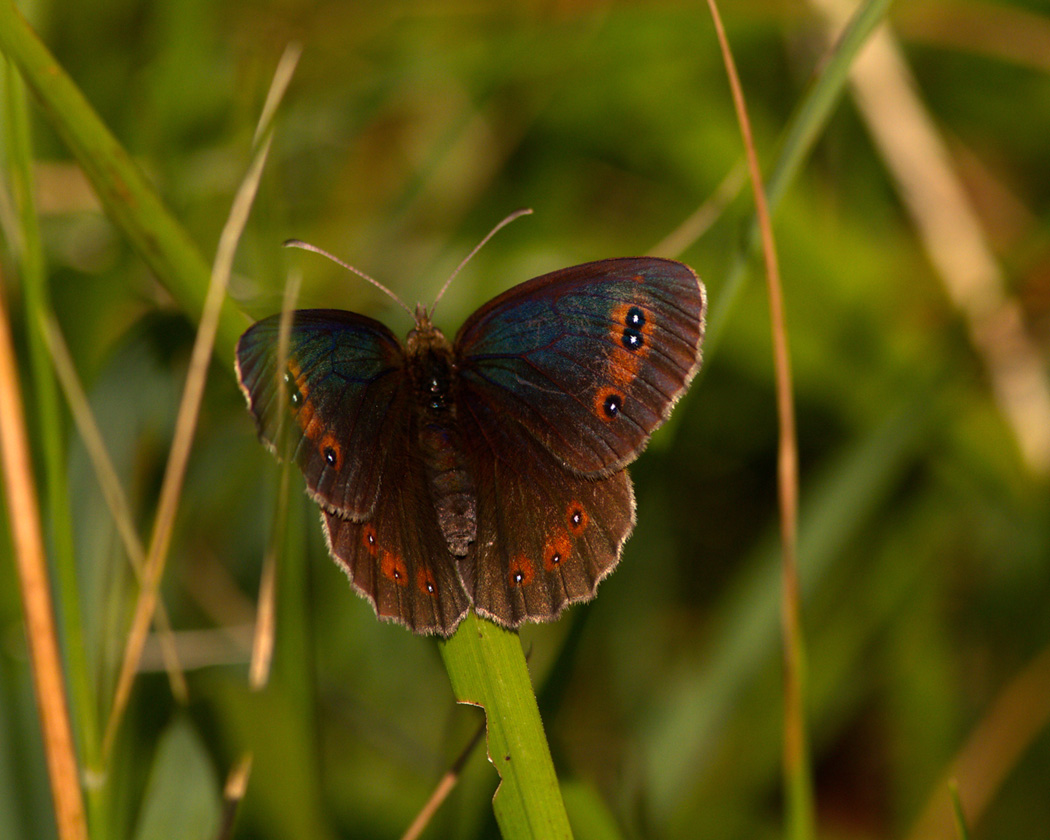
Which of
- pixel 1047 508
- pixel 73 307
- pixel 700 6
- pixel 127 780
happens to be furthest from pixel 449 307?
pixel 1047 508

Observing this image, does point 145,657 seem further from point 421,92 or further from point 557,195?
point 421,92

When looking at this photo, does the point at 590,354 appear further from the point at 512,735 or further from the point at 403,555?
the point at 512,735

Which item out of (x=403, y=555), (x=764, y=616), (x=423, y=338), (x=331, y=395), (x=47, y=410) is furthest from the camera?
(x=764, y=616)

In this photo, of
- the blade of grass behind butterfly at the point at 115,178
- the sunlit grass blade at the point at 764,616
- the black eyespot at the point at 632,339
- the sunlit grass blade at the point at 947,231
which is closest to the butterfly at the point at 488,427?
the black eyespot at the point at 632,339

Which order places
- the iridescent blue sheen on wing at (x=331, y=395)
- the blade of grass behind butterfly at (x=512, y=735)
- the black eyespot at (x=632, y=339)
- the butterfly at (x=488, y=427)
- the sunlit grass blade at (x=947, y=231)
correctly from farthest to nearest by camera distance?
the sunlit grass blade at (x=947, y=231) < the black eyespot at (x=632, y=339) < the butterfly at (x=488, y=427) < the iridescent blue sheen on wing at (x=331, y=395) < the blade of grass behind butterfly at (x=512, y=735)

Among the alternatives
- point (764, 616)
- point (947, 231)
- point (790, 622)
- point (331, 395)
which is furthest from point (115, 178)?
point (947, 231)

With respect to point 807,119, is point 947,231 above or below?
above

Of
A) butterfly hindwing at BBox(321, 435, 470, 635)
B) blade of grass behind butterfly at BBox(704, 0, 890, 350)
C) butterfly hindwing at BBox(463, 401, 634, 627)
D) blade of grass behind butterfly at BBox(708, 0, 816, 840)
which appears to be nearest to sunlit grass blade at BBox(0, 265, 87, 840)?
butterfly hindwing at BBox(321, 435, 470, 635)

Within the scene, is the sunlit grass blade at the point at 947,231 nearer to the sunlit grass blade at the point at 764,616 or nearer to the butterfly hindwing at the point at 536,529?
the sunlit grass blade at the point at 764,616
